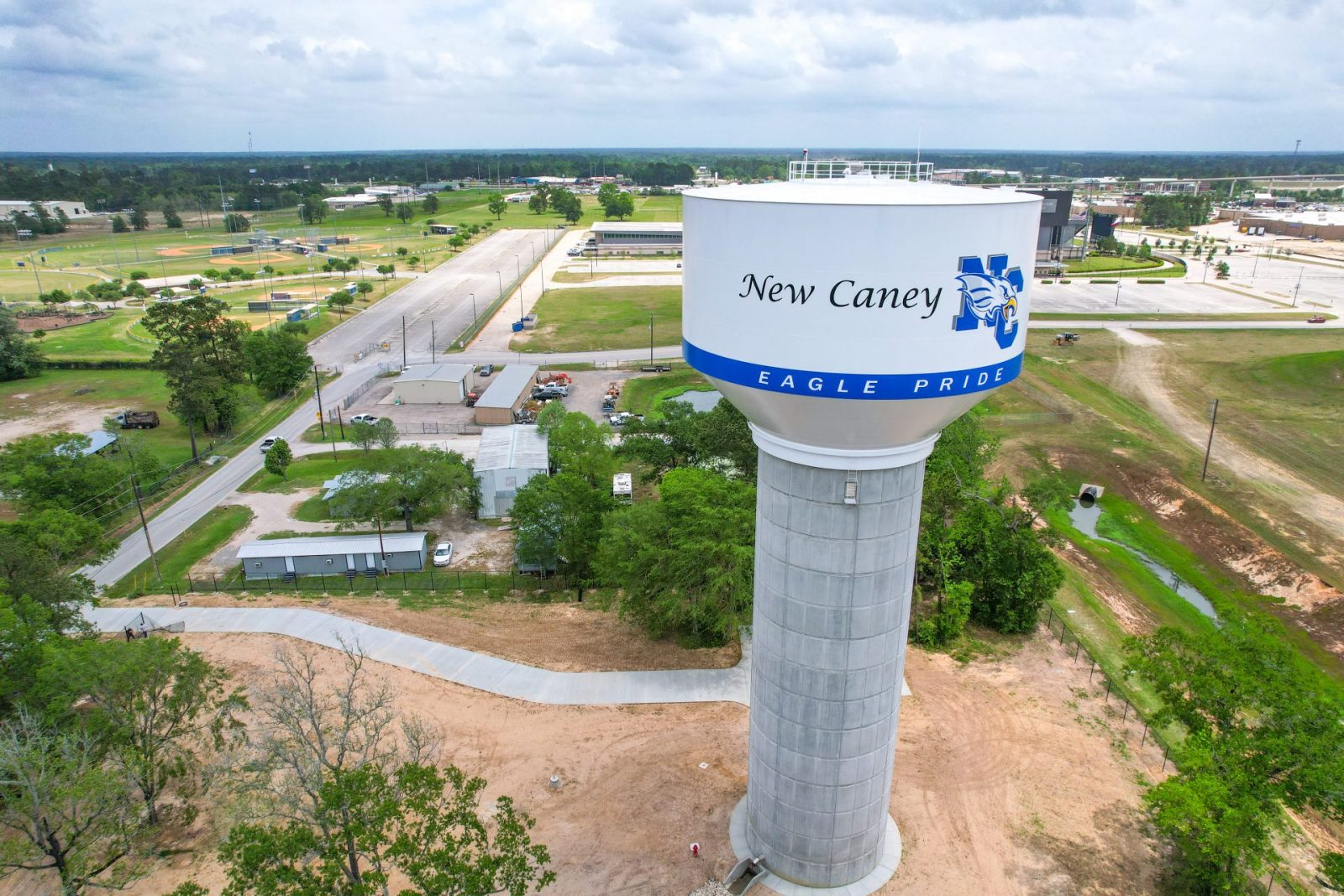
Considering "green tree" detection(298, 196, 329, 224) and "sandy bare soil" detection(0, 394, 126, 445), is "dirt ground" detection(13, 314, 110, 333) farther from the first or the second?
"green tree" detection(298, 196, 329, 224)

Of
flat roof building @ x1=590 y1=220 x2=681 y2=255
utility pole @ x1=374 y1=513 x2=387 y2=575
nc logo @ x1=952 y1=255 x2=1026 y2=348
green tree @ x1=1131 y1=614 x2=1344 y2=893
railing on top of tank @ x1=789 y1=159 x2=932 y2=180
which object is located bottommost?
utility pole @ x1=374 y1=513 x2=387 y2=575

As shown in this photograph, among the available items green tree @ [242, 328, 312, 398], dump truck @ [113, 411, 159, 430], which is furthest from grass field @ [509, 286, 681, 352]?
dump truck @ [113, 411, 159, 430]

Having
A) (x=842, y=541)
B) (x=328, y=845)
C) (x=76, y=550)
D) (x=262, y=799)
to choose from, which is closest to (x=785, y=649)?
(x=842, y=541)

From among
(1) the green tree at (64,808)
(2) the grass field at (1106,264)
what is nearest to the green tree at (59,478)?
(1) the green tree at (64,808)

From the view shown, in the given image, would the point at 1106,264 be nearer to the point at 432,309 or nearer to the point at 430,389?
the point at 432,309

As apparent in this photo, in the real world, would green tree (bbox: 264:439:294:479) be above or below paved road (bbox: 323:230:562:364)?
below

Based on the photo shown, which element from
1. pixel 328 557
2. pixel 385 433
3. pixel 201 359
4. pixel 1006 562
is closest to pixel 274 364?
pixel 201 359
